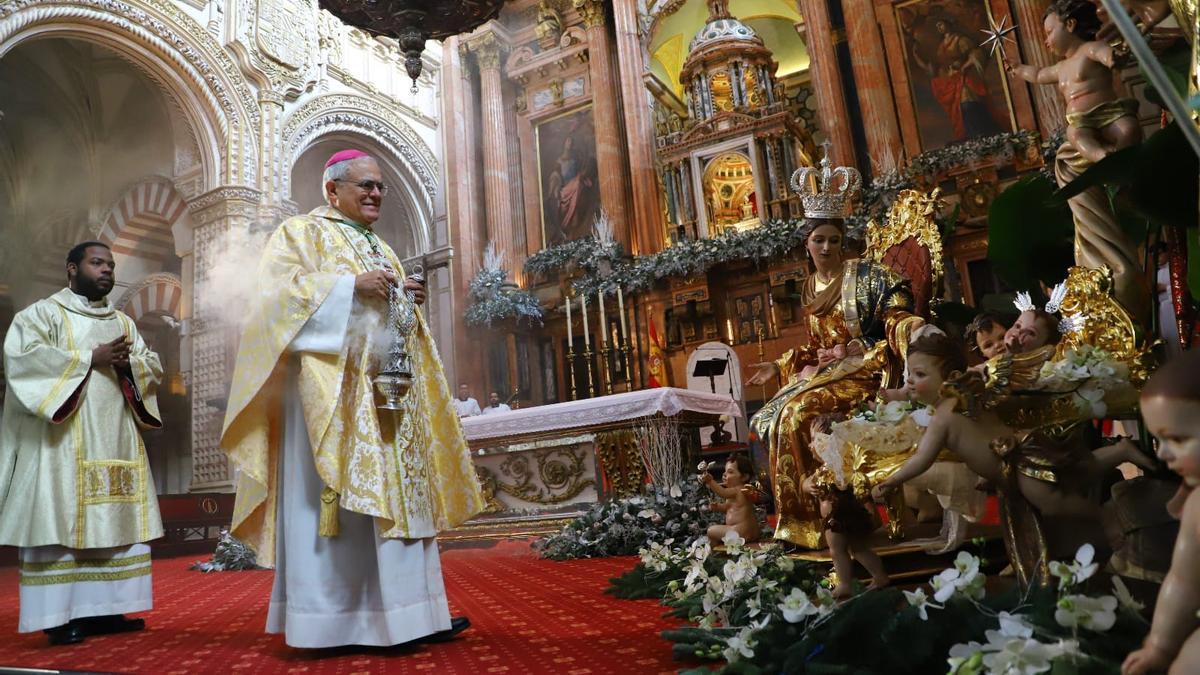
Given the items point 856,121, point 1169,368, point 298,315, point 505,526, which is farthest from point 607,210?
point 1169,368

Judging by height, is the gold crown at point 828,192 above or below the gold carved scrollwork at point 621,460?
above

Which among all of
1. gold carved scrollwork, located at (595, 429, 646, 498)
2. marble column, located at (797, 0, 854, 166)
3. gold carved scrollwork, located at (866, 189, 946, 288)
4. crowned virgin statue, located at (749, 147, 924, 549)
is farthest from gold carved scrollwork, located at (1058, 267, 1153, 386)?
marble column, located at (797, 0, 854, 166)

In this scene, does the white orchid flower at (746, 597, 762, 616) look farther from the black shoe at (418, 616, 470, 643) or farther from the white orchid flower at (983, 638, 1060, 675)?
the black shoe at (418, 616, 470, 643)

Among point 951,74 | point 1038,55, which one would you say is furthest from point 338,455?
point 951,74

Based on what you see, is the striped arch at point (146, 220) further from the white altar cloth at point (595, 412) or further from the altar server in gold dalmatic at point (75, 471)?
the altar server in gold dalmatic at point (75, 471)

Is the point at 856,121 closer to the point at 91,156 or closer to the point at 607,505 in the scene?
the point at 607,505

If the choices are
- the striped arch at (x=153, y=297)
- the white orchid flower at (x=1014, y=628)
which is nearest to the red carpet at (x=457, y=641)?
the white orchid flower at (x=1014, y=628)

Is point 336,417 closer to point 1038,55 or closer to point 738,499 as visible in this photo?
point 738,499

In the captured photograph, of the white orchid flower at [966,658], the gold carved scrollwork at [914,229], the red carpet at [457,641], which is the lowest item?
the red carpet at [457,641]

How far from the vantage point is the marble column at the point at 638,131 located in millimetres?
11129

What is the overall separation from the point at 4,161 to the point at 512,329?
28.5 ft

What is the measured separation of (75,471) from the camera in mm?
3223

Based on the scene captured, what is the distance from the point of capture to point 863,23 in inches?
399

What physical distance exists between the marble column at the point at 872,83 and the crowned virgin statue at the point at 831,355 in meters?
6.84
